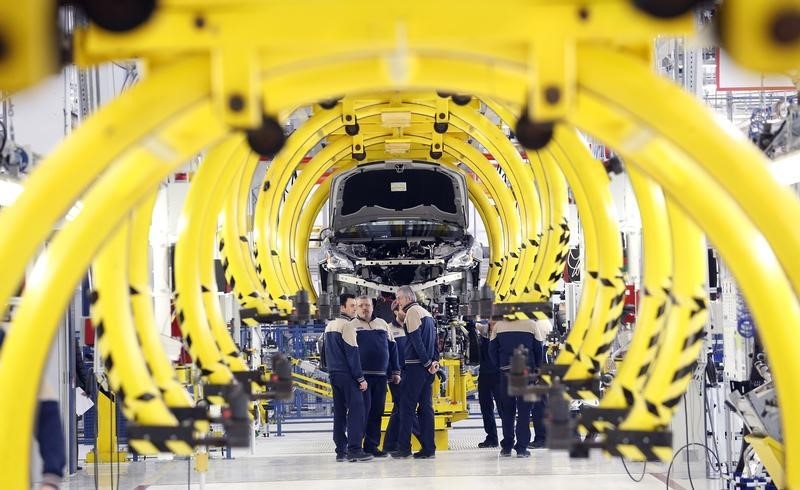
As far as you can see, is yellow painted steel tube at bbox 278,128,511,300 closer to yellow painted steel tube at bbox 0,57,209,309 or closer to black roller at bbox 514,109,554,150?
black roller at bbox 514,109,554,150

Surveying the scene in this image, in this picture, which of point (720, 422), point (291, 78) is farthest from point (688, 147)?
point (720, 422)

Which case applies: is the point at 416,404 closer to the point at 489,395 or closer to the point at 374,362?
the point at 374,362

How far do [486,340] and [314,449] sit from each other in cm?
283

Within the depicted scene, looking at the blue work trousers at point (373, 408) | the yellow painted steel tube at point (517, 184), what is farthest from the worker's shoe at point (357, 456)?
the yellow painted steel tube at point (517, 184)

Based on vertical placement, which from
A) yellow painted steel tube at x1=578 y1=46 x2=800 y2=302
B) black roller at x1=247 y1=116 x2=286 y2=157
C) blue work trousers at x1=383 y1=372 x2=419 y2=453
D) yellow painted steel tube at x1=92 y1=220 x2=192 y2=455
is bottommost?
blue work trousers at x1=383 y1=372 x2=419 y2=453

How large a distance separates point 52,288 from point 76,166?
13.0 inches

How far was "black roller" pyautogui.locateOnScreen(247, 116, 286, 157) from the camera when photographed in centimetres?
270

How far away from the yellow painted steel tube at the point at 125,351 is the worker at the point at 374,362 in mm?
8696

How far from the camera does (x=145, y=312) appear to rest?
4.47m

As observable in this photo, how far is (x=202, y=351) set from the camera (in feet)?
17.2

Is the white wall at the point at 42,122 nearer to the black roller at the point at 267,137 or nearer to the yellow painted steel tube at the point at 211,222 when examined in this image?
the yellow painted steel tube at the point at 211,222

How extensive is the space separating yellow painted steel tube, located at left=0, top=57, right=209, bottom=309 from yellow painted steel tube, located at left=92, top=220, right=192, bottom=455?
1.61m

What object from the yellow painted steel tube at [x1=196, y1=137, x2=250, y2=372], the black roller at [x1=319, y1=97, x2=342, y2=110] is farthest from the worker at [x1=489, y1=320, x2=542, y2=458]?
the yellow painted steel tube at [x1=196, y1=137, x2=250, y2=372]

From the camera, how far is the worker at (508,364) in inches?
511
